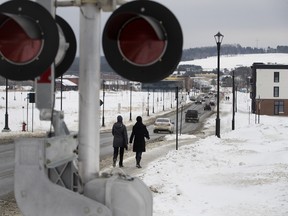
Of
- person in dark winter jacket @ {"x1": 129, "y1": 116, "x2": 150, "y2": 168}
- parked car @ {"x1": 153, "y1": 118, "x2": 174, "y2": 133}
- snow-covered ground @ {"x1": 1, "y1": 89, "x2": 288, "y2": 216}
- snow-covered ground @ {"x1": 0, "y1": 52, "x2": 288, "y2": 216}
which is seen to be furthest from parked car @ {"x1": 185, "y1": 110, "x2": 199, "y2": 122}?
person in dark winter jacket @ {"x1": 129, "y1": 116, "x2": 150, "y2": 168}

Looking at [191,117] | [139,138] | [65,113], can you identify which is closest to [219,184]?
[139,138]

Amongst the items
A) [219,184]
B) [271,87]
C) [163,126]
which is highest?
[271,87]

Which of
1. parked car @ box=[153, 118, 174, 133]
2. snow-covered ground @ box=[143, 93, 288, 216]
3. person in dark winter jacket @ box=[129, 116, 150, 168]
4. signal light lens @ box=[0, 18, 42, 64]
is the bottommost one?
parked car @ box=[153, 118, 174, 133]

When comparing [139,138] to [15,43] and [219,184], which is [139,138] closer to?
[219,184]

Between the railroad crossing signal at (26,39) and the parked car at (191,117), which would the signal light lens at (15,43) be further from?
the parked car at (191,117)

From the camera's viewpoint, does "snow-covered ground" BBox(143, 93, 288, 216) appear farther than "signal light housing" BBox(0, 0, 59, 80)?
Yes

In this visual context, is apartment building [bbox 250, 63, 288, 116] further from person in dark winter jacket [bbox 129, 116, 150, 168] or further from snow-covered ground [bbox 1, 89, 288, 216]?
person in dark winter jacket [bbox 129, 116, 150, 168]

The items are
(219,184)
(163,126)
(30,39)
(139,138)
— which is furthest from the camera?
(163,126)

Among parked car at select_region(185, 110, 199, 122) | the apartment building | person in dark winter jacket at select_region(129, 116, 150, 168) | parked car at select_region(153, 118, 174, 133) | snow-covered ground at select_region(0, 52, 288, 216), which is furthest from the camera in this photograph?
the apartment building

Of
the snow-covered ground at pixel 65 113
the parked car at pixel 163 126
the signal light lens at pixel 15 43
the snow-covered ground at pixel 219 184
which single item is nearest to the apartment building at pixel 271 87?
the snow-covered ground at pixel 65 113

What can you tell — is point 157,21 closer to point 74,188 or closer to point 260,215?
point 74,188

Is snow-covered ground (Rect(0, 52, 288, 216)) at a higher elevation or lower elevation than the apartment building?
lower

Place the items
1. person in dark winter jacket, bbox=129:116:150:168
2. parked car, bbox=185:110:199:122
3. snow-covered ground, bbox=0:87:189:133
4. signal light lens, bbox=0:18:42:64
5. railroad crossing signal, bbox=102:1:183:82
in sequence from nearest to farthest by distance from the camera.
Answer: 1. railroad crossing signal, bbox=102:1:183:82
2. signal light lens, bbox=0:18:42:64
3. person in dark winter jacket, bbox=129:116:150:168
4. snow-covered ground, bbox=0:87:189:133
5. parked car, bbox=185:110:199:122

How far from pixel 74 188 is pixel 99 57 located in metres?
0.76
